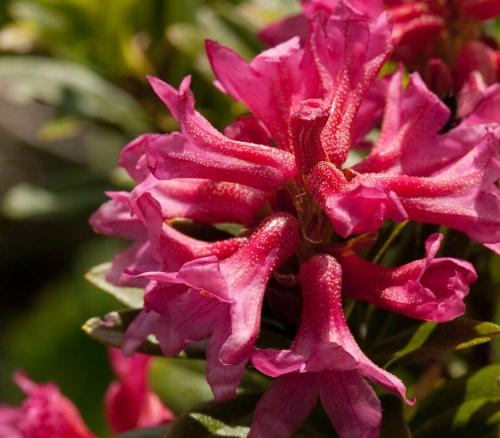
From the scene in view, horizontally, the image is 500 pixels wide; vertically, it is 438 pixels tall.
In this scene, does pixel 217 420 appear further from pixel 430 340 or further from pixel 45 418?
pixel 45 418

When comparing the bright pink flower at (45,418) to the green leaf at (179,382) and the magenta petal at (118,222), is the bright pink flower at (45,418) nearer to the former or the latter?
the green leaf at (179,382)

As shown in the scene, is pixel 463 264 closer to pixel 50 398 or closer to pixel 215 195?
pixel 215 195

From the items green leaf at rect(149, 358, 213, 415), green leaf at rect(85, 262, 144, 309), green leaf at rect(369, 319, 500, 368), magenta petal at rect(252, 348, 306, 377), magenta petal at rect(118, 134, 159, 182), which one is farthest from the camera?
green leaf at rect(149, 358, 213, 415)

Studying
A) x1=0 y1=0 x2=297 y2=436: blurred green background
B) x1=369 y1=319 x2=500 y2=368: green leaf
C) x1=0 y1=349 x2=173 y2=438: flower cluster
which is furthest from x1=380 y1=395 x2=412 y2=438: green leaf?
x1=0 y1=0 x2=297 y2=436: blurred green background

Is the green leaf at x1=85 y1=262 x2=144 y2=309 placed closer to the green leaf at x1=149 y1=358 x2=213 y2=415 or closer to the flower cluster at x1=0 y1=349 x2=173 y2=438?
the green leaf at x1=149 y1=358 x2=213 y2=415

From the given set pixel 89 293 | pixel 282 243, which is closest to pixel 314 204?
pixel 282 243

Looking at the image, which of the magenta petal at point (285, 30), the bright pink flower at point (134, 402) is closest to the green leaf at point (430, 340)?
the magenta petal at point (285, 30)
